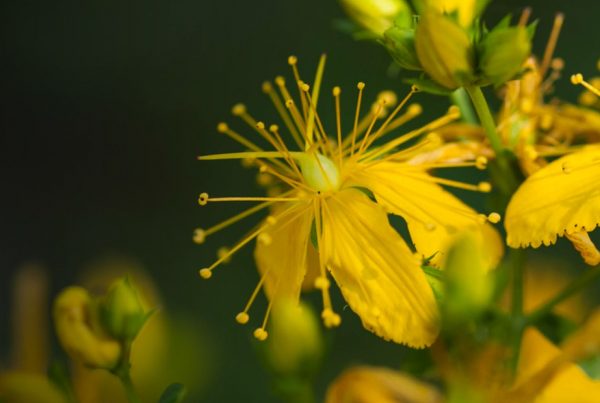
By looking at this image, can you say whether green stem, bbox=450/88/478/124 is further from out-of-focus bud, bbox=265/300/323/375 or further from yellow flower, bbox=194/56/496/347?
out-of-focus bud, bbox=265/300/323/375

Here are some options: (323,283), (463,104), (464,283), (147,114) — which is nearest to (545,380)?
(464,283)

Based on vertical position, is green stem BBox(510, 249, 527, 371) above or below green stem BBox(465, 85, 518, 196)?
below

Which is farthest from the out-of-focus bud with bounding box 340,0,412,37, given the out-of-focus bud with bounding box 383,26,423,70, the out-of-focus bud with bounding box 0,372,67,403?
the out-of-focus bud with bounding box 0,372,67,403

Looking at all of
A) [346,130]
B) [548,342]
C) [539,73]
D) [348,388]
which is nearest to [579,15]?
[346,130]

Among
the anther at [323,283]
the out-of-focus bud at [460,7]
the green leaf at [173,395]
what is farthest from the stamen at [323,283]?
the out-of-focus bud at [460,7]

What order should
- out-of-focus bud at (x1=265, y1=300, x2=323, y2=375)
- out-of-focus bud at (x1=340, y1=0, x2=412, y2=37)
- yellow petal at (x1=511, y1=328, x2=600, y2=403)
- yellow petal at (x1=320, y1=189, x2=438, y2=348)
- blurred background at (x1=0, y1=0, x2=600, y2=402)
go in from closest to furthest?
yellow petal at (x1=511, y1=328, x2=600, y2=403) < yellow petal at (x1=320, y1=189, x2=438, y2=348) < out-of-focus bud at (x1=265, y1=300, x2=323, y2=375) < out-of-focus bud at (x1=340, y1=0, x2=412, y2=37) < blurred background at (x1=0, y1=0, x2=600, y2=402)

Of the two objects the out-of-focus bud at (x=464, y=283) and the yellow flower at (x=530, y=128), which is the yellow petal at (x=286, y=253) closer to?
the yellow flower at (x=530, y=128)

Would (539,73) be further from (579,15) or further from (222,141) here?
(222,141)
